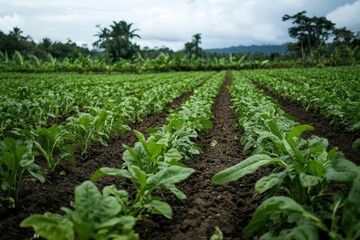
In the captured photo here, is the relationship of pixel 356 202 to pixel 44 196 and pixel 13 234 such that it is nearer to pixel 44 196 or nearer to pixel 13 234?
pixel 13 234

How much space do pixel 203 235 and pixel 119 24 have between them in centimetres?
5040

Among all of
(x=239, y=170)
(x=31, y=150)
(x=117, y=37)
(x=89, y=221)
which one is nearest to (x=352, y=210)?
(x=239, y=170)

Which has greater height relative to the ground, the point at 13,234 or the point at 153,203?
the point at 153,203

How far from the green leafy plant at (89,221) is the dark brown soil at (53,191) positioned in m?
0.85

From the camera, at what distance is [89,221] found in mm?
1564

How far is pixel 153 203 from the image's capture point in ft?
6.44

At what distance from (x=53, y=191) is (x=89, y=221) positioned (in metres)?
1.52

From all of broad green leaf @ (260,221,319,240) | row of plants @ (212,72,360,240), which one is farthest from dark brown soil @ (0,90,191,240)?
broad green leaf @ (260,221,319,240)

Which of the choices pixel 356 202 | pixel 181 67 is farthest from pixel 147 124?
pixel 181 67

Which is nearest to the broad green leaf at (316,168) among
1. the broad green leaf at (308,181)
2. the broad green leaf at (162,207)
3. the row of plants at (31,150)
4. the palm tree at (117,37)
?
the broad green leaf at (308,181)

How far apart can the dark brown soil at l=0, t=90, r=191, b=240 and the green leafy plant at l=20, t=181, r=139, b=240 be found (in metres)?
0.85

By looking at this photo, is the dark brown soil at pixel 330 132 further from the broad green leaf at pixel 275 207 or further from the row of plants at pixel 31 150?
the row of plants at pixel 31 150

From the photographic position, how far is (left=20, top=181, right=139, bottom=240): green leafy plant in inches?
59.1

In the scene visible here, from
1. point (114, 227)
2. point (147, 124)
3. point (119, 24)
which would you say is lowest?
point (147, 124)
